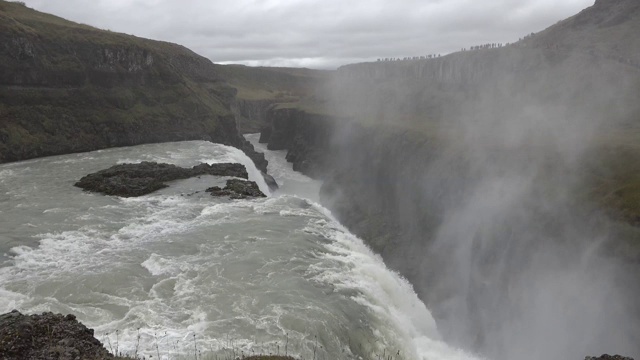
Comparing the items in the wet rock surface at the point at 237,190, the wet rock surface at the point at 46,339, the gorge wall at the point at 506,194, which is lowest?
the gorge wall at the point at 506,194

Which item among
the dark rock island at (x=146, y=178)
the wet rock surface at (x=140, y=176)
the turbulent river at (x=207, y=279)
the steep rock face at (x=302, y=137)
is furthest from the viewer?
the steep rock face at (x=302, y=137)

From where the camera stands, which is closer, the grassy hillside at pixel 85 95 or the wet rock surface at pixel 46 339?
the wet rock surface at pixel 46 339

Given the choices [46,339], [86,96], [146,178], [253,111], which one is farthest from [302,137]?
[46,339]

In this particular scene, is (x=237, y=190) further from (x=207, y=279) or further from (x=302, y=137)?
(x=302, y=137)

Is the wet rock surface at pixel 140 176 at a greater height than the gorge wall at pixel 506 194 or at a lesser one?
greater

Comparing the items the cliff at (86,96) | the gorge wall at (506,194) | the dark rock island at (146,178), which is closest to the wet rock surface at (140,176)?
the dark rock island at (146,178)

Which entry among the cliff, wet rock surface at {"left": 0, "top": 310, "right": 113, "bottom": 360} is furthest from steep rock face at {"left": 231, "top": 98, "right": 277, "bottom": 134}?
wet rock surface at {"left": 0, "top": 310, "right": 113, "bottom": 360}

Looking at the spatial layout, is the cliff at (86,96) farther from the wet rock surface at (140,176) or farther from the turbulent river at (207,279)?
the turbulent river at (207,279)

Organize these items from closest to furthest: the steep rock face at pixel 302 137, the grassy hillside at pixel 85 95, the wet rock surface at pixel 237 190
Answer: the wet rock surface at pixel 237 190 < the grassy hillside at pixel 85 95 < the steep rock face at pixel 302 137
